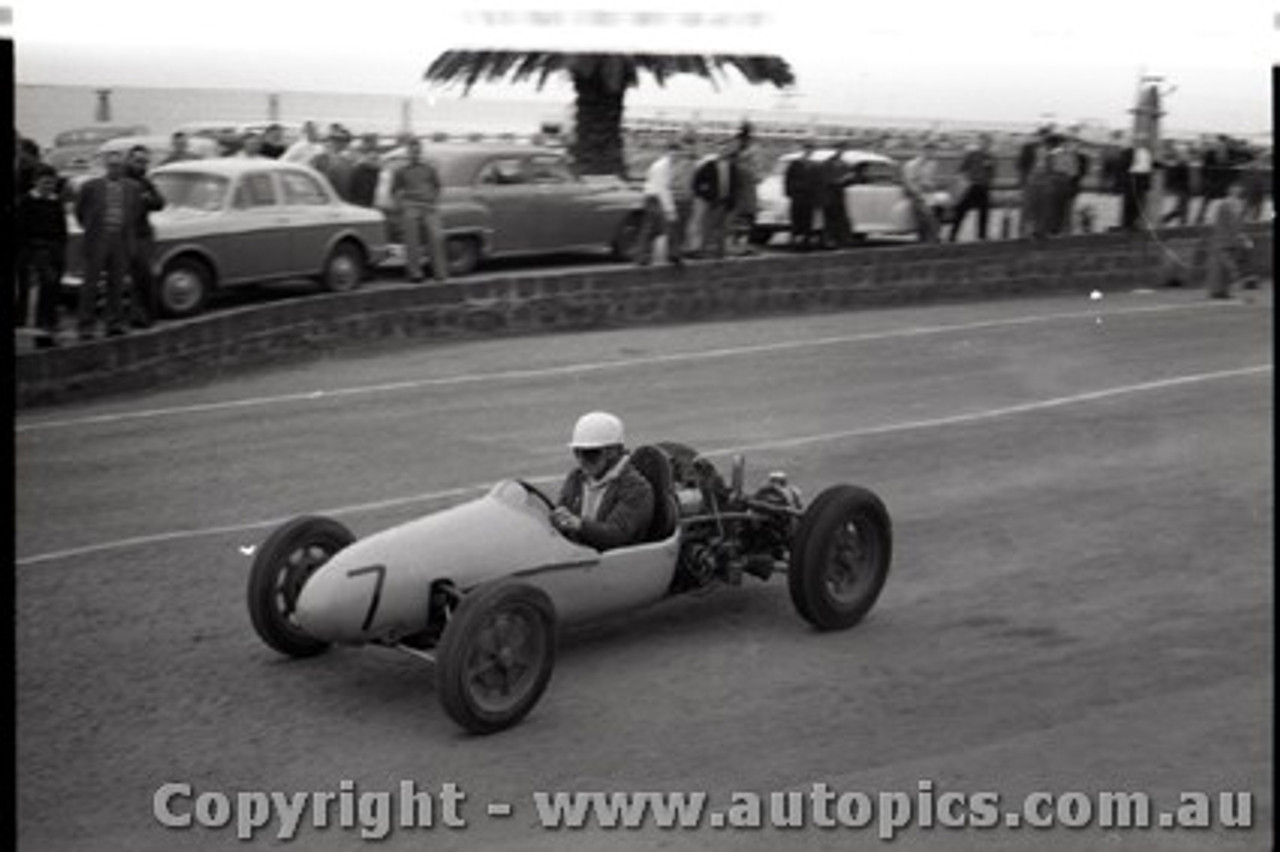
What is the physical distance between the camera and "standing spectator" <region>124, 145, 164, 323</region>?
12.9 metres

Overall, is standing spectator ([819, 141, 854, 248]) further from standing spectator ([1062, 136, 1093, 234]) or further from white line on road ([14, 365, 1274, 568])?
white line on road ([14, 365, 1274, 568])

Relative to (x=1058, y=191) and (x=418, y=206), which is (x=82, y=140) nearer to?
(x=418, y=206)

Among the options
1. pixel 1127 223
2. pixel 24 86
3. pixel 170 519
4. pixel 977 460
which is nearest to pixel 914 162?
pixel 1127 223

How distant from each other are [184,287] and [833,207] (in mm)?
7957

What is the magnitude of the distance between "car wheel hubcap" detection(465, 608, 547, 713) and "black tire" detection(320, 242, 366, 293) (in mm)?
8539

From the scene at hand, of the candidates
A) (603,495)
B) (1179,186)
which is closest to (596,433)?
(603,495)

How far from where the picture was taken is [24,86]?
7652 mm

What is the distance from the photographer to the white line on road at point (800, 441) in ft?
30.4

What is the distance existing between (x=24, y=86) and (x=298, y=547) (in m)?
2.14

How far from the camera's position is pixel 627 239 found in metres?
Result: 18.5

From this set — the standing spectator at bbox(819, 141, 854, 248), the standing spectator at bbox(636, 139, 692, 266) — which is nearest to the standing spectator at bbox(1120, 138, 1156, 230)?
the standing spectator at bbox(819, 141, 854, 248)

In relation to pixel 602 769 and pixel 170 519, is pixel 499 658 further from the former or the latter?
pixel 170 519

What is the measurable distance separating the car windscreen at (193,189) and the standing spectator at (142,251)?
0.82m

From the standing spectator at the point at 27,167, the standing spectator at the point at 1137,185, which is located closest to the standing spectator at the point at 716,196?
the standing spectator at the point at 1137,185
